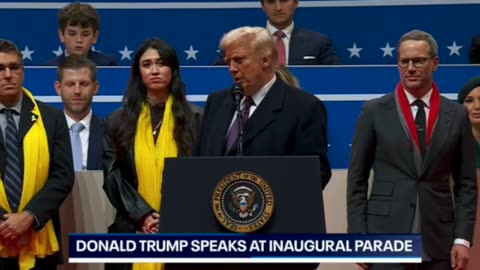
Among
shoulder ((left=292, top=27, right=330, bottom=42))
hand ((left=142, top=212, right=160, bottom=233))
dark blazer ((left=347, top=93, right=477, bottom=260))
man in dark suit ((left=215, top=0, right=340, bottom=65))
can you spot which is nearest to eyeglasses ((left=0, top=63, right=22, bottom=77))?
hand ((left=142, top=212, right=160, bottom=233))

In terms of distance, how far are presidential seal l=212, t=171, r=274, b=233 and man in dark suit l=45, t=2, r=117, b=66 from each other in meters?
3.35

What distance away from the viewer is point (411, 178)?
461 cm

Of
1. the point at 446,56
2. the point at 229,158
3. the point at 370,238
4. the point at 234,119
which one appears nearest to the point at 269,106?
the point at 234,119

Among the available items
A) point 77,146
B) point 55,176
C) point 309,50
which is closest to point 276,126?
point 55,176

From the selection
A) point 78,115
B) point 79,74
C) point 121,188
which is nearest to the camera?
point 121,188

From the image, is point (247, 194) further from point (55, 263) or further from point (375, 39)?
point (375, 39)

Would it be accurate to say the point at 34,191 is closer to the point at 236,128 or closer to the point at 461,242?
the point at 236,128

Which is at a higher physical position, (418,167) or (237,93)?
(237,93)

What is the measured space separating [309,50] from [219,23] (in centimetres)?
149

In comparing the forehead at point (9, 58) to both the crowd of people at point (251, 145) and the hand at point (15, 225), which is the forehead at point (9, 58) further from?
the hand at point (15, 225)

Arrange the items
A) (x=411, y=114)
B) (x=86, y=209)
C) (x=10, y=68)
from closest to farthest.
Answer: (x=411, y=114), (x=10, y=68), (x=86, y=209)

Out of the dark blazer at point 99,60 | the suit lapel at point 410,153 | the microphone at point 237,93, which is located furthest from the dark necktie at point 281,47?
the microphone at point 237,93

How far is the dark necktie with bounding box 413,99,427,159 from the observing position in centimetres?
462

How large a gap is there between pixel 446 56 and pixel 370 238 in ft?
15.4
